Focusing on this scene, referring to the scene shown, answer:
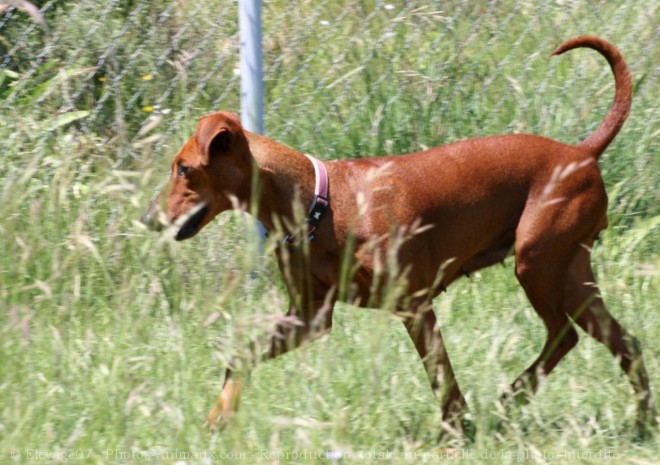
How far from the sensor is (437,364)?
12.3 ft

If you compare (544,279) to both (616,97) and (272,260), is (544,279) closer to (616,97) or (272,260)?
(616,97)

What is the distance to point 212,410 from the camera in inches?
144

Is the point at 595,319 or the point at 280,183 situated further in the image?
the point at 595,319

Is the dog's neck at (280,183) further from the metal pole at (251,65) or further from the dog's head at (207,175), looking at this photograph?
the metal pole at (251,65)

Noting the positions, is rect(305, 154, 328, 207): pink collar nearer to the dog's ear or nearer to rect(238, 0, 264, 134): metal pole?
the dog's ear

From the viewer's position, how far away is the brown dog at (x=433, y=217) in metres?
3.88

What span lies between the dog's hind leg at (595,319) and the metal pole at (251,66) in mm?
1441

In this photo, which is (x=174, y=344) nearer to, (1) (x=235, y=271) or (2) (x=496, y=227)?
(1) (x=235, y=271)

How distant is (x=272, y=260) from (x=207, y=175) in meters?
1.11

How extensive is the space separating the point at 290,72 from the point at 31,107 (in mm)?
1162

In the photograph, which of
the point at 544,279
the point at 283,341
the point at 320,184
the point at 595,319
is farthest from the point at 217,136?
the point at 595,319

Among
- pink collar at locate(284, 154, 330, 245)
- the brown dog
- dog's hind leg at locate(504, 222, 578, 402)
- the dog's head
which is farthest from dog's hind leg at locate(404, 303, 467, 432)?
the dog's head

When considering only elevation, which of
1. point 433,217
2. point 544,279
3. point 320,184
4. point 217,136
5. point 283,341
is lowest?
point 283,341

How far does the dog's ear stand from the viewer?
12.7 feet
